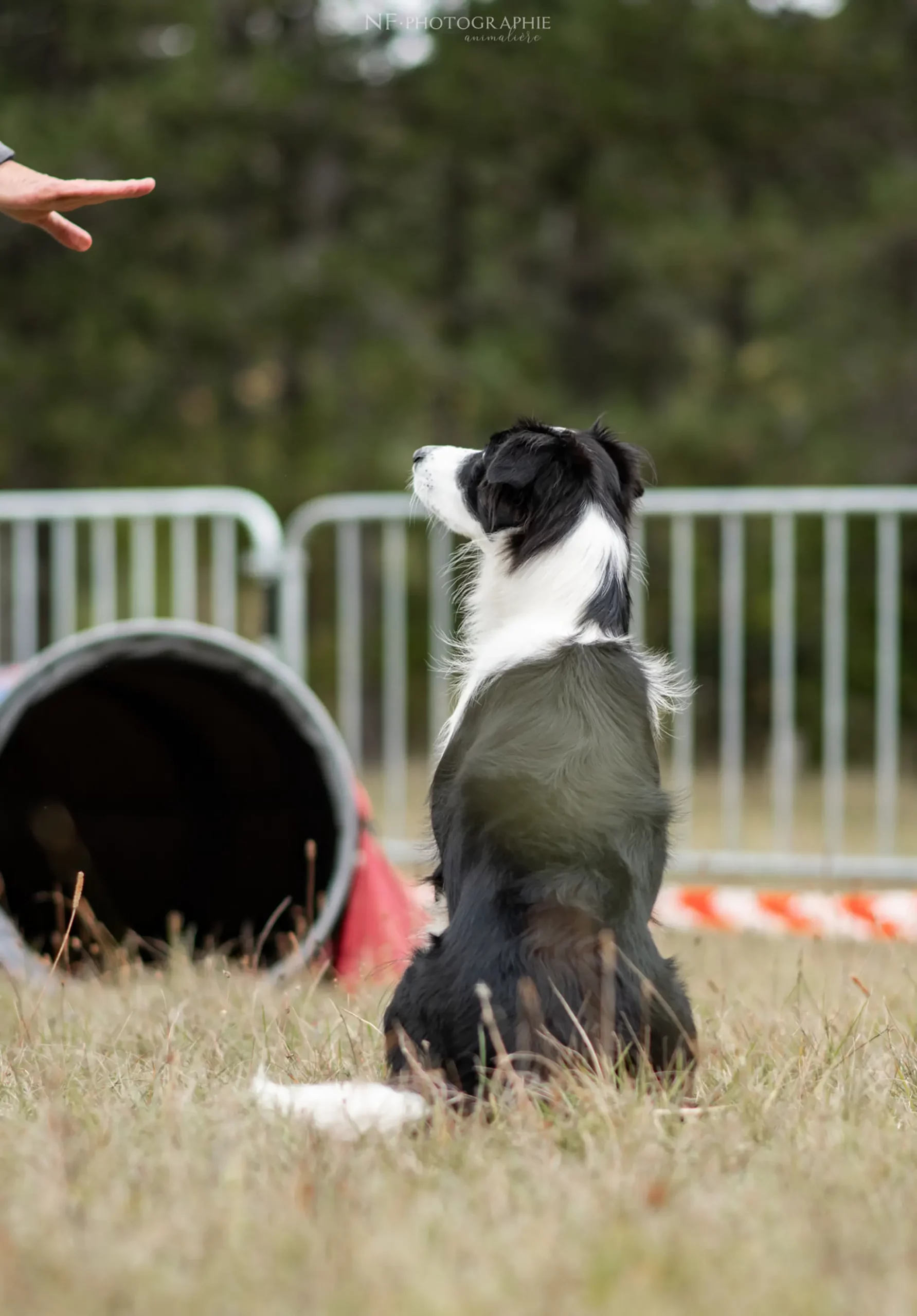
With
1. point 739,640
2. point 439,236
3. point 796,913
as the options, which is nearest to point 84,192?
point 796,913

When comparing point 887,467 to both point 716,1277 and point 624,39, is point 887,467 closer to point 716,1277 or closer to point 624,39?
point 624,39

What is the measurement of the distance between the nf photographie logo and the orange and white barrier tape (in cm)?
738

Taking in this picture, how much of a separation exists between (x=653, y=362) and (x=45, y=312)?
566 centimetres

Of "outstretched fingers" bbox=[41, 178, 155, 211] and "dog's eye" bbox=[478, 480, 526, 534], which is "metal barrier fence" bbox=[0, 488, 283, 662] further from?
"dog's eye" bbox=[478, 480, 526, 534]

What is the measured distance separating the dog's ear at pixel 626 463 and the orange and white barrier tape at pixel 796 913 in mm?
2323

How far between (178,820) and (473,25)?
8.76m

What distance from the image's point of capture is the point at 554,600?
110 inches

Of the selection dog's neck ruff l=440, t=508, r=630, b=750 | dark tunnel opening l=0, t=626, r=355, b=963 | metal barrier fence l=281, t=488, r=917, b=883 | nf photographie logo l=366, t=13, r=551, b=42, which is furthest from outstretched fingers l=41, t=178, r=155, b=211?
nf photographie logo l=366, t=13, r=551, b=42

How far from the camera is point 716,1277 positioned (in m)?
1.72

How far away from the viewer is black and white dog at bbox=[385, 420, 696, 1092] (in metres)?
2.42

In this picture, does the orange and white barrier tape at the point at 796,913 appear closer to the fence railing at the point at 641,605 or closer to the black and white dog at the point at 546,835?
the fence railing at the point at 641,605

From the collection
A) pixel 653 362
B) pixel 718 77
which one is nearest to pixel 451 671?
pixel 718 77

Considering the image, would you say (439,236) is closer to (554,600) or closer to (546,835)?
(554,600)

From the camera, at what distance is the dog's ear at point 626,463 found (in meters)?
2.99
